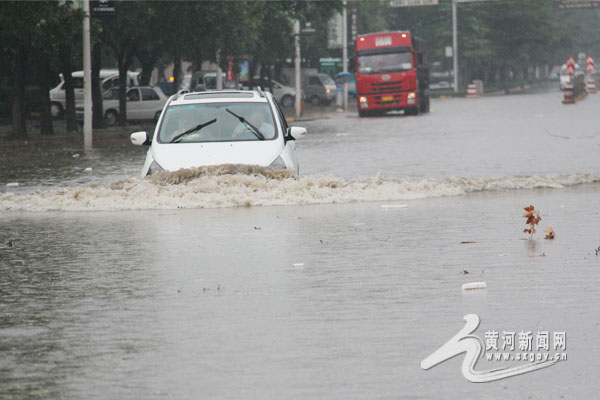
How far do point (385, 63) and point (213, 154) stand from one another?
125 ft

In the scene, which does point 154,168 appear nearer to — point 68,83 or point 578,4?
point 68,83

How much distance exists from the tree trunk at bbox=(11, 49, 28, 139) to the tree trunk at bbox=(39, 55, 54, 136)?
1176 millimetres

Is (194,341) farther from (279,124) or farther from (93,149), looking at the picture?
(93,149)

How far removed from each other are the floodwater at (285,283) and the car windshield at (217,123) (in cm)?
55

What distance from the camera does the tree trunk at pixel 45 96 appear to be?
3766 cm

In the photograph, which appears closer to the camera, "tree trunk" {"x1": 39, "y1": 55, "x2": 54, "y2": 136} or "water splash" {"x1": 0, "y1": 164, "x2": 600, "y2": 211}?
"water splash" {"x1": 0, "y1": 164, "x2": 600, "y2": 211}

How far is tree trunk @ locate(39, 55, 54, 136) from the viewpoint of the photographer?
3766 cm

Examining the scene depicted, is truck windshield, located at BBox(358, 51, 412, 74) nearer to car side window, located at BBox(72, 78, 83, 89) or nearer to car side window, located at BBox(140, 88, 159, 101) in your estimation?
car side window, located at BBox(140, 88, 159, 101)

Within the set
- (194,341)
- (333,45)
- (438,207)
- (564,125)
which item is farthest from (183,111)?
(333,45)

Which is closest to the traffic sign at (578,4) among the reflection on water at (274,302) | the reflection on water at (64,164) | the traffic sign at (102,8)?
the reflection on water at (64,164)

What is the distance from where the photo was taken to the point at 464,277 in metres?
9.36

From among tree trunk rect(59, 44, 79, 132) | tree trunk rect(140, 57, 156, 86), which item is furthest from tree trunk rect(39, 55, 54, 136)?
tree trunk rect(140, 57, 156, 86)

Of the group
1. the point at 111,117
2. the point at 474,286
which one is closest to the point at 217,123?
the point at 474,286

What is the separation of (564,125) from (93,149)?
15192mm
